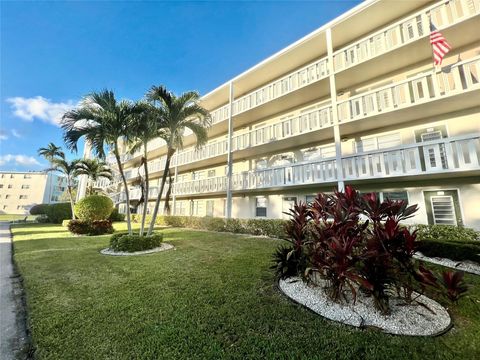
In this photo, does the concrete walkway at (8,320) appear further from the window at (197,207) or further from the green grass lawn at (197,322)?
the window at (197,207)

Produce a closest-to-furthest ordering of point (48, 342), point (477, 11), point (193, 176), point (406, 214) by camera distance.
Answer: point (48, 342)
point (406, 214)
point (477, 11)
point (193, 176)

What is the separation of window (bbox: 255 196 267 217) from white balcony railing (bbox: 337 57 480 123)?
781cm

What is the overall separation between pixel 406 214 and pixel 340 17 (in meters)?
12.7

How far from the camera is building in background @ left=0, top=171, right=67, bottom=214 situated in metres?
59.1

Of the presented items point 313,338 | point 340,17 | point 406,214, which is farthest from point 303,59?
point 313,338

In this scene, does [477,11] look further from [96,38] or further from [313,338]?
[96,38]

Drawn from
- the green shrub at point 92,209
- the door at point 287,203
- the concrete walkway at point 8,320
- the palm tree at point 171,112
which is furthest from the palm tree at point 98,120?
the door at point 287,203

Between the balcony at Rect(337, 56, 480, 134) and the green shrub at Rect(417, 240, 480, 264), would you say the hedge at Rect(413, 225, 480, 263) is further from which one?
the balcony at Rect(337, 56, 480, 134)

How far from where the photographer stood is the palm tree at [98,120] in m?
9.93

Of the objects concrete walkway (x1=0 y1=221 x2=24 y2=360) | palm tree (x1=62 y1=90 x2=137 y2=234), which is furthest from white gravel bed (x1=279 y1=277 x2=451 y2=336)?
palm tree (x1=62 y1=90 x2=137 y2=234)

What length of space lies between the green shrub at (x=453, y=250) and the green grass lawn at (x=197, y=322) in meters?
1.21

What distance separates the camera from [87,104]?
1012 centimetres

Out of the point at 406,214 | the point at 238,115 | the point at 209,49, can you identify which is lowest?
the point at 406,214

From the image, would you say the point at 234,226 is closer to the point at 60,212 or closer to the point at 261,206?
the point at 261,206
